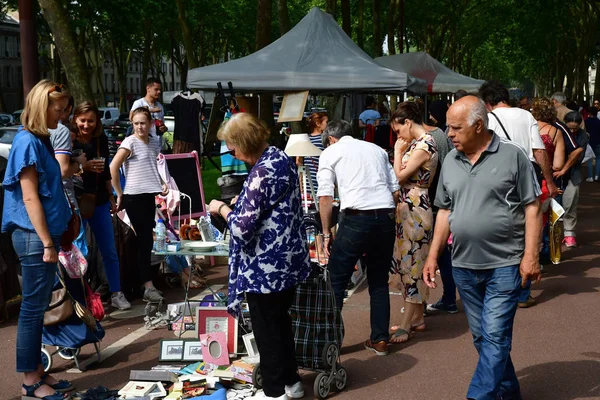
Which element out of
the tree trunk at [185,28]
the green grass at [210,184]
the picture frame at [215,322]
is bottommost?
the green grass at [210,184]

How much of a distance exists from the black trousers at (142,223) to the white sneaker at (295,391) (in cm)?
338

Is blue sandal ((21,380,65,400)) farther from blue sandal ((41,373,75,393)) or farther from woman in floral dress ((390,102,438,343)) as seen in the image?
woman in floral dress ((390,102,438,343))

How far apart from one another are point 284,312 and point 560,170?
21.0ft

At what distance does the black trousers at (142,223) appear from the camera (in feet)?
28.4

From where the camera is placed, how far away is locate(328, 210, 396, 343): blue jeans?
6531mm

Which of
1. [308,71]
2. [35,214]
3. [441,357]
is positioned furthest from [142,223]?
[308,71]

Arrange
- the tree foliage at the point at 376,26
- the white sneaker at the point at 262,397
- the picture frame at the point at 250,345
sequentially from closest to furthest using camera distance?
the white sneaker at the point at 262,397, the picture frame at the point at 250,345, the tree foliage at the point at 376,26

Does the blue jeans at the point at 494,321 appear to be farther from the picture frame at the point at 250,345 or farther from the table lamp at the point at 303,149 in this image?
the table lamp at the point at 303,149

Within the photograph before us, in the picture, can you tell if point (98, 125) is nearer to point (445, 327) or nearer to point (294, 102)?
point (445, 327)

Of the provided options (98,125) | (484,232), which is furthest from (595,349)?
(98,125)

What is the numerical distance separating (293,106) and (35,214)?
7.46 m

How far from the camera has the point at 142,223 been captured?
865cm

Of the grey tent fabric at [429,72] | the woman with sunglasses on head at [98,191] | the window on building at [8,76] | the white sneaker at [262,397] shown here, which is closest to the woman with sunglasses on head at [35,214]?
the white sneaker at [262,397]

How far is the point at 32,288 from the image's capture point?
221 inches
